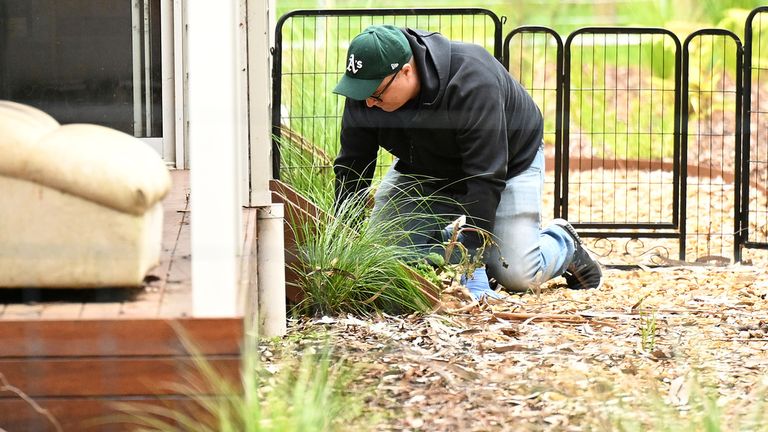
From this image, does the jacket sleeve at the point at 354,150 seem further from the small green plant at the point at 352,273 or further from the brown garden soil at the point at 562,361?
the brown garden soil at the point at 562,361

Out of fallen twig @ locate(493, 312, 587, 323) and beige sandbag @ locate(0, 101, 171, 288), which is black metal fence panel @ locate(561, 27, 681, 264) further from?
beige sandbag @ locate(0, 101, 171, 288)

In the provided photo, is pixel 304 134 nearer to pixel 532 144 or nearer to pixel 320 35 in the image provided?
pixel 532 144

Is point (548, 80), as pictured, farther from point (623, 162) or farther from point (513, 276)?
point (513, 276)

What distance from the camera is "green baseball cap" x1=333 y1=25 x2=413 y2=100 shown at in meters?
4.16

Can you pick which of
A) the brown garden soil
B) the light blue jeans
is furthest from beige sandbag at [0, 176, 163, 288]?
the light blue jeans

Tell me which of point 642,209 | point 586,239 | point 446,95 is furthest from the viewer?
point 642,209

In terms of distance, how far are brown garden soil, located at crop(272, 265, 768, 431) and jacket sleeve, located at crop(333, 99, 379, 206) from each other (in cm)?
61

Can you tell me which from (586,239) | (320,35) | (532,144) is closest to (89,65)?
(532,144)

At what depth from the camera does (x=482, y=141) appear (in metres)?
4.39

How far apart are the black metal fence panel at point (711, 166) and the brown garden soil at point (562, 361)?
1478 millimetres

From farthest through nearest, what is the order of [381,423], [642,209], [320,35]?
1. [320,35]
2. [642,209]
3. [381,423]

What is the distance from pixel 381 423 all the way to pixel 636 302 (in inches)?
84.5

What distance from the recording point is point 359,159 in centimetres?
467

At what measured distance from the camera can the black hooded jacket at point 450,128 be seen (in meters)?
4.39
